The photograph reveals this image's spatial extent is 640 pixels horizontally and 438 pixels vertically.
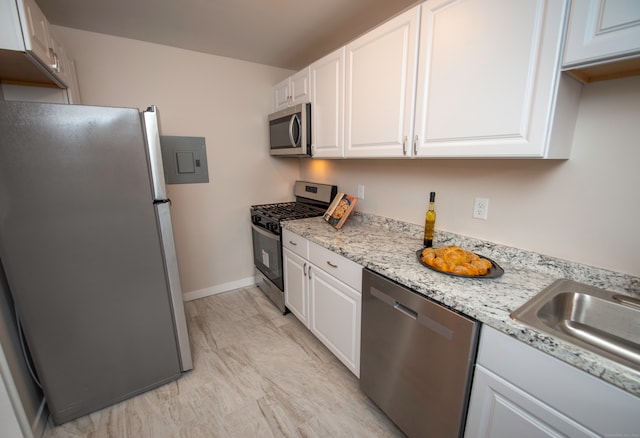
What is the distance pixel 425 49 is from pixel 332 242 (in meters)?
1.15

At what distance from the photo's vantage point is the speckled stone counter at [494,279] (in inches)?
28.6

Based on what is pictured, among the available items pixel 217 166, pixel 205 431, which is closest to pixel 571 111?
pixel 205 431

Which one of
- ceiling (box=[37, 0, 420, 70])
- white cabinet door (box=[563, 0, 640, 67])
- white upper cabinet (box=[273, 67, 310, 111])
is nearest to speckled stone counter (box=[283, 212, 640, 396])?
white cabinet door (box=[563, 0, 640, 67])

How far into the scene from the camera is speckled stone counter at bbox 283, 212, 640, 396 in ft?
2.39

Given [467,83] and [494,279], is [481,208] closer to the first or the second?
[494,279]

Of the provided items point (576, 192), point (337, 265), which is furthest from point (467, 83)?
point (337, 265)

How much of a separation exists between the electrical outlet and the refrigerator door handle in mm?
1793

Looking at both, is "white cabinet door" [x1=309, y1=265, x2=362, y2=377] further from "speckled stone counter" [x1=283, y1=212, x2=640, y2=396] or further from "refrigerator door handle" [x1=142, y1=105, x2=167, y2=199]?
"refrigerator door handle" [x1=142, y1=105, x2=167, y2=199]

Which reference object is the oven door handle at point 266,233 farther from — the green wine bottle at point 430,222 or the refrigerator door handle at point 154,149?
the green wine bottle at point 430,222

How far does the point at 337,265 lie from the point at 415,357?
65 cm

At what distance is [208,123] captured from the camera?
256 cm

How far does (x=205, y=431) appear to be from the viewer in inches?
56.8

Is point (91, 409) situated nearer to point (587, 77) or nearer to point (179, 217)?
point (179, 217)

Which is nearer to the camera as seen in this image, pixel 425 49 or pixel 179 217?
pixel 425 49
